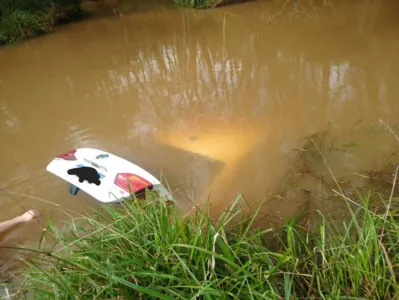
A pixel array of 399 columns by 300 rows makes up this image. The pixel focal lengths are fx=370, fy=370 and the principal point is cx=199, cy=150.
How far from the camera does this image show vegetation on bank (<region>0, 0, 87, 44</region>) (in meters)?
8.62

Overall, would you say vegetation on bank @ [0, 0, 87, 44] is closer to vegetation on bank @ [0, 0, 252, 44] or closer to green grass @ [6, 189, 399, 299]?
vegetation on bank @ [0, 0, 252, 44]

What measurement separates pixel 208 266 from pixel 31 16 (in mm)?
9070

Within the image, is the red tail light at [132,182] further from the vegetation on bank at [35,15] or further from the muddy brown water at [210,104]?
the vegetation on bank at [35,15]

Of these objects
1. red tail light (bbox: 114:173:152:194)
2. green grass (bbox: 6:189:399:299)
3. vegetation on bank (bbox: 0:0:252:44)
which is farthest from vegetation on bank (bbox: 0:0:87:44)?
green grass (bbox: 6:189:399:299)

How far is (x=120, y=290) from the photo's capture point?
1.74m

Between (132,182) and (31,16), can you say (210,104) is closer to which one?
(132,182)

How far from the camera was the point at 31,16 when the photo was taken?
8898 millimetres

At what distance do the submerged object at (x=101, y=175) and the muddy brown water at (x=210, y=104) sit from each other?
0.24 meters

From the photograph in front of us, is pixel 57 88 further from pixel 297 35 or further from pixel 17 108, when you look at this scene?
pixel 297 35

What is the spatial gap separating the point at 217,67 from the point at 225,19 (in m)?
3.46

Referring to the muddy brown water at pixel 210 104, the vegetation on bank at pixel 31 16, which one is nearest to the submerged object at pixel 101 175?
the muddy brown water at pixel 210 104

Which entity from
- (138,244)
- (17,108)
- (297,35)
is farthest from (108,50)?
(138,244)

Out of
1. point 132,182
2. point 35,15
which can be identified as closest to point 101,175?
point 132,182

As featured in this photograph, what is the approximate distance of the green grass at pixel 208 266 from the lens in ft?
5.33
